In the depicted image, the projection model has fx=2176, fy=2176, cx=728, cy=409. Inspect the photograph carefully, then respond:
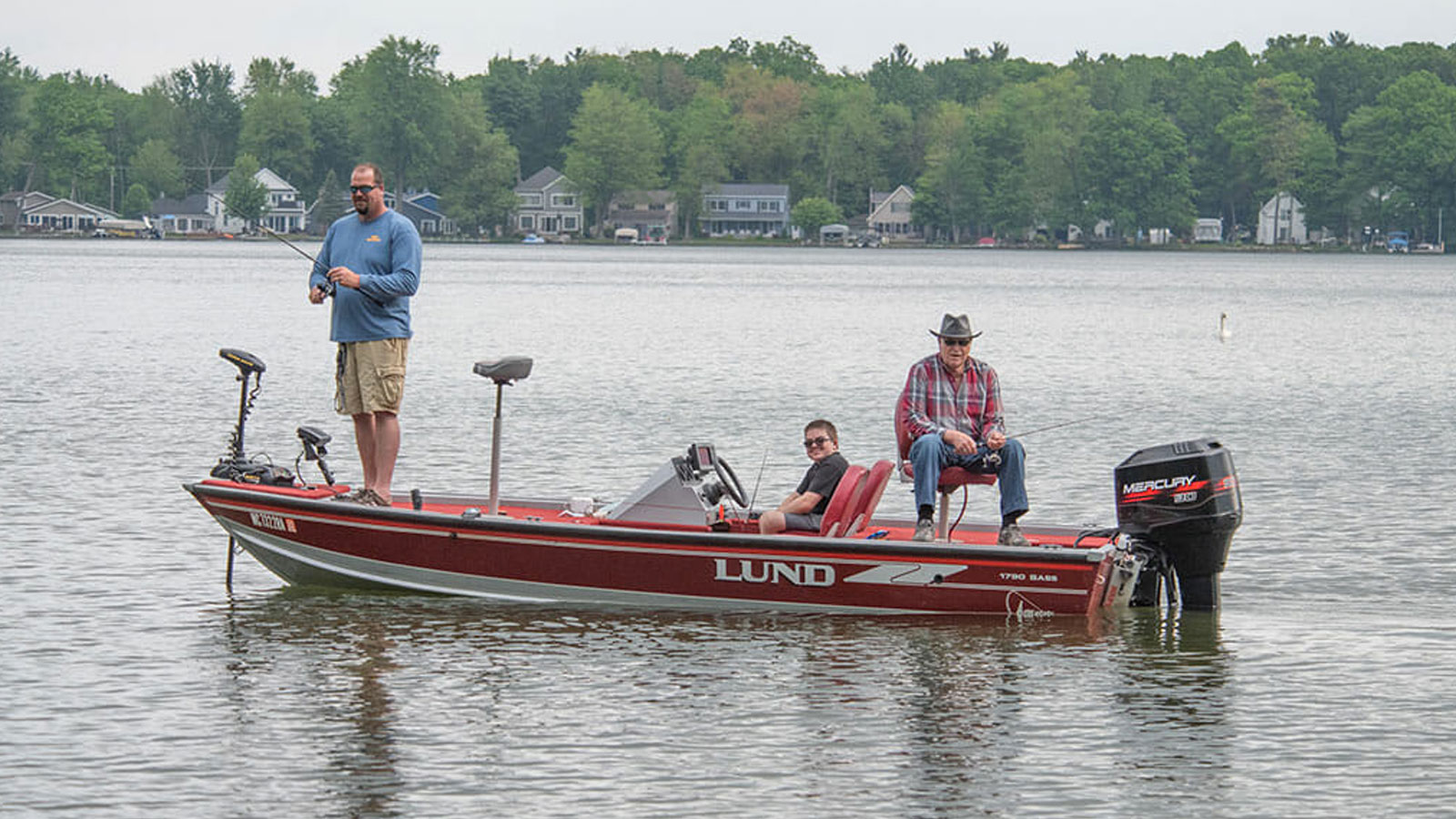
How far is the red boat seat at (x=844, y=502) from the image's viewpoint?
12281 mm

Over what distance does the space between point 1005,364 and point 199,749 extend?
3137 centimetres

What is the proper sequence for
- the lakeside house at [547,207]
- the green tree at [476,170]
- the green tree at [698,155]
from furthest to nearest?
the lakeside house at [547,207] → the green tree at [698,155] → the green tree at [476,170]

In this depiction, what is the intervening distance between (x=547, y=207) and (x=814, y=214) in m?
23.8

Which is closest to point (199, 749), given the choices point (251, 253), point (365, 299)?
point (365, 299)

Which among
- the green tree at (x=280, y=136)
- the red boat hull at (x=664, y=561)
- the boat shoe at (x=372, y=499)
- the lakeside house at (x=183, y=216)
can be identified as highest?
the green tree at (x=280, y=136)

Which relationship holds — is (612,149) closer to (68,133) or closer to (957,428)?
(68,133)

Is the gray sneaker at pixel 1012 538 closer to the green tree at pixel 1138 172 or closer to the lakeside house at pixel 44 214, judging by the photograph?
the green tree at pixel 1138 172

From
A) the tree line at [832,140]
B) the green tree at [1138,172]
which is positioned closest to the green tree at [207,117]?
the tree line at [832,140]

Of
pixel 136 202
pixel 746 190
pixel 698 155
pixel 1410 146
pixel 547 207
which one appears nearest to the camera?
pixel 1410 146

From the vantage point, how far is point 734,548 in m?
12.4

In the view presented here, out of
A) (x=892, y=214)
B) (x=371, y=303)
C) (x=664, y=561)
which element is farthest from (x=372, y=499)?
(x=892, y=214)

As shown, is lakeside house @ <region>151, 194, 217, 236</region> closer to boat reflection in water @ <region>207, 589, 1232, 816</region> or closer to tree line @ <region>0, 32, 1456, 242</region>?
tree line @ <region>0, 32, 1456, 242</region>

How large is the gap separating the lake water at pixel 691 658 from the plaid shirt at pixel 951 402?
1.15m

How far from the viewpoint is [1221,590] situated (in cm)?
1443
